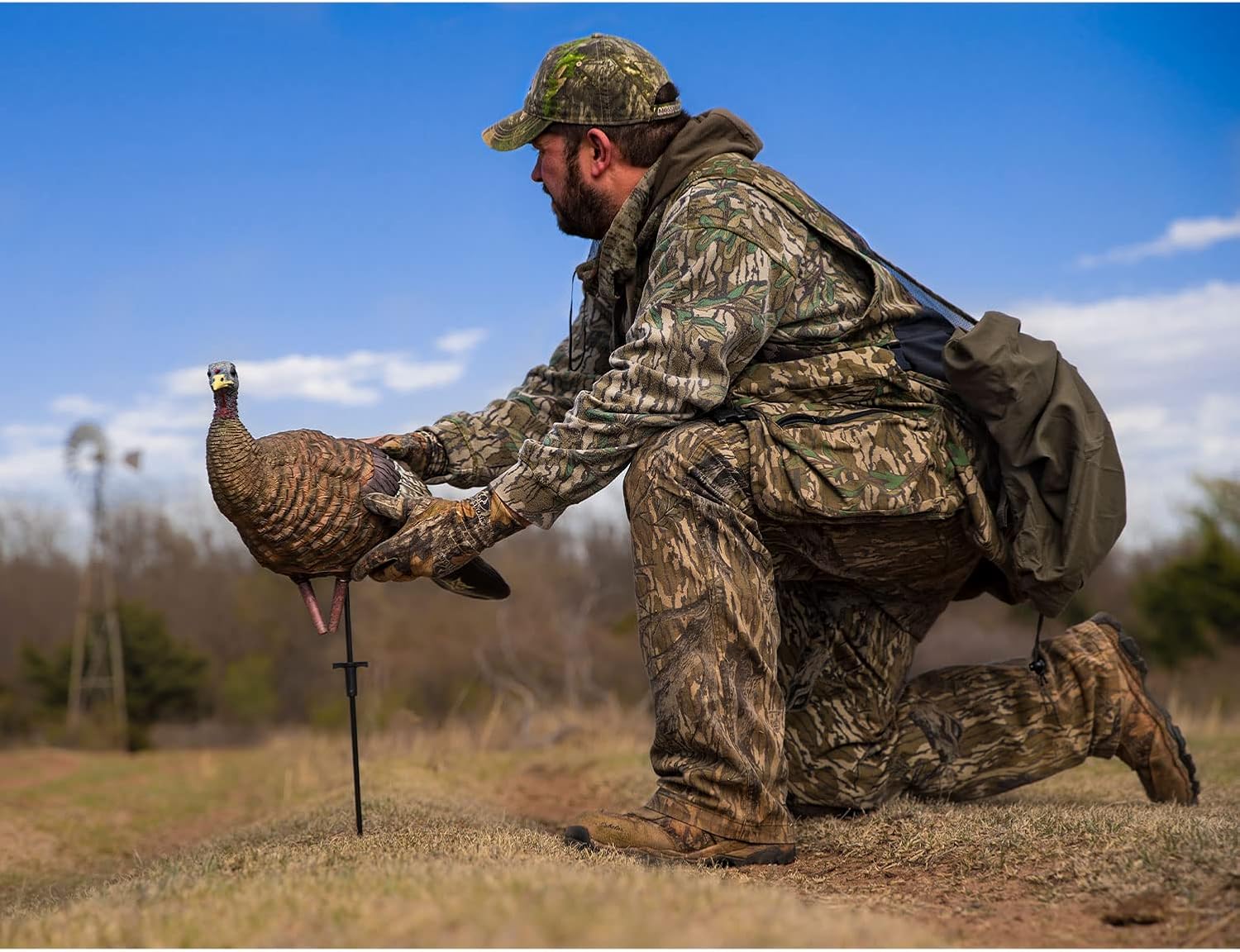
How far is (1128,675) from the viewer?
4.81m

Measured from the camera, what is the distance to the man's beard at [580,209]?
4449 millimetres

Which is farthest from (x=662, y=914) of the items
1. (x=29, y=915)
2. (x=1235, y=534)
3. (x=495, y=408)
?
(x=1235, y=534)

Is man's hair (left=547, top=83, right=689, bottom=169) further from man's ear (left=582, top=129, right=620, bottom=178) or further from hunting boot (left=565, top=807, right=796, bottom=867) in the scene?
hunting boot (left=565, top=807, right=796, bottom=867)

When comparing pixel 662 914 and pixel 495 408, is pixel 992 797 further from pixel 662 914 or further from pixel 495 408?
pixel 662 914

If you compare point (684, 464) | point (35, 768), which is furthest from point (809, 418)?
point (35, 768)

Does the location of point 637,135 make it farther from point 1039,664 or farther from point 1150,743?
point 1150,743

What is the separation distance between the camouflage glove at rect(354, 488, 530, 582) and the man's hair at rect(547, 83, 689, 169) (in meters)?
1.41

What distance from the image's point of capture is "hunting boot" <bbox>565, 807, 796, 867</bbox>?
3.70 metres

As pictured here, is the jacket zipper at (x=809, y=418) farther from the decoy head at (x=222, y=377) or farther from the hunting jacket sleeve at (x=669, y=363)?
the decoy head at (x=222, y=377)

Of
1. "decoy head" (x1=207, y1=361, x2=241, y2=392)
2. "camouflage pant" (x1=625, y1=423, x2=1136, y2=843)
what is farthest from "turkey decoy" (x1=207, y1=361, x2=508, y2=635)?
"camouflage pant" (x1=625, y1=423, x2=1136, y2=843)

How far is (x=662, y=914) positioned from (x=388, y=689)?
69.0ft

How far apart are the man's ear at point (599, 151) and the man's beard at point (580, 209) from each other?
62mm

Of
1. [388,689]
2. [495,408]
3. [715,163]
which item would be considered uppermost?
[715,163]

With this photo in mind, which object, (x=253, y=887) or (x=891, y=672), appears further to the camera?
(x=891, y=672)
